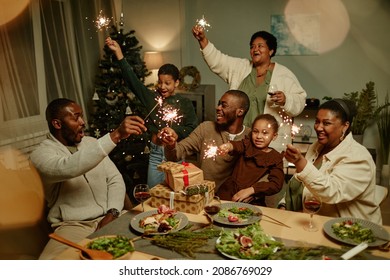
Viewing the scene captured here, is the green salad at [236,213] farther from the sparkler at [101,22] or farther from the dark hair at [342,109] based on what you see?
the sparkler at [101,22]

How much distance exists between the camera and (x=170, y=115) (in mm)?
2420

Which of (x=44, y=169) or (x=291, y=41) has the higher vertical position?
(x=291, y=41)

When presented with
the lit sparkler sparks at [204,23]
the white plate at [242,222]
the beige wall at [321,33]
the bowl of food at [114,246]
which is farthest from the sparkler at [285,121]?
the bowl of food at [114,246]

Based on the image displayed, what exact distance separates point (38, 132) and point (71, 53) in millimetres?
793

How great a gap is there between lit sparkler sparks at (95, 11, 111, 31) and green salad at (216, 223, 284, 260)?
85.8 inches

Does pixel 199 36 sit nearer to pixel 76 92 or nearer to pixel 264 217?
pixel 76 92

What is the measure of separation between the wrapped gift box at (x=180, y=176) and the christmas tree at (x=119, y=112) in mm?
1367

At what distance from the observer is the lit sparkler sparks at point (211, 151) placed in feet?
6.70

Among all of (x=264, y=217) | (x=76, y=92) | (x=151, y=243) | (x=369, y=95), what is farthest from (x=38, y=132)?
(x=369, y=95)

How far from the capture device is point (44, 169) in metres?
1.61

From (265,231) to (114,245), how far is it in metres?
0.53

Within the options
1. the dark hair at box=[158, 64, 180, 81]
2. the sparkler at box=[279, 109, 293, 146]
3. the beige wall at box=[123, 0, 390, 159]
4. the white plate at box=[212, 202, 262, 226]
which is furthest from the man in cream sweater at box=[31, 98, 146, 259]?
the beige wall at box=[123, 0, 390, 159]

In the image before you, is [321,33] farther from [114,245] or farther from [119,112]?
[114,245]

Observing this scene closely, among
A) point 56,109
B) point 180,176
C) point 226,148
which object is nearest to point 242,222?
point 180,176
